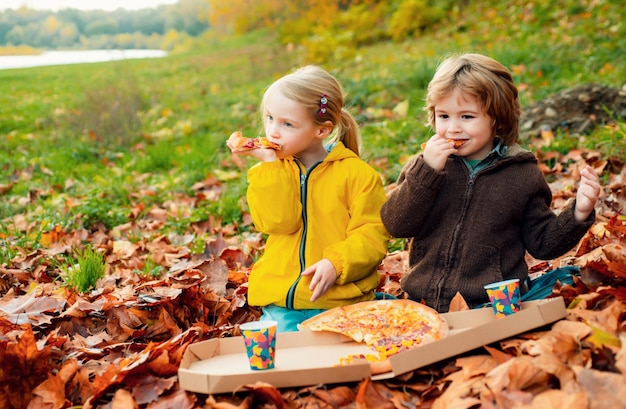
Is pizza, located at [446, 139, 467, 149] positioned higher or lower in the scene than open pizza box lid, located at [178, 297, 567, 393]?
higher

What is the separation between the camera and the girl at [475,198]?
8.52 feet

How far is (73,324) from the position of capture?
2.99 metres

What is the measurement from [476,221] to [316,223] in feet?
2.28

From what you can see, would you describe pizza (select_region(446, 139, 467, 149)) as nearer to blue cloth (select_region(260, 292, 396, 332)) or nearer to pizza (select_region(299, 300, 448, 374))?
pizza (select_region(299, 300, 448, 374))

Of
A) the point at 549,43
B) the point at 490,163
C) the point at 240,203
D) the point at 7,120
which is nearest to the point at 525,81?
the point at 549,43

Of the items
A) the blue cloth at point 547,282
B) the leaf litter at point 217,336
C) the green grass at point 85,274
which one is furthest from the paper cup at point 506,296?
the green grass at point 85,274

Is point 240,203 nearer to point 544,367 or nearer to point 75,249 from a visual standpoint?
point 75,249

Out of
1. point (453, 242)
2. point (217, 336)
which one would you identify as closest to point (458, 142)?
point (453, 242)

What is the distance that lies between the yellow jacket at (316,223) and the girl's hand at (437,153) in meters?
0.35

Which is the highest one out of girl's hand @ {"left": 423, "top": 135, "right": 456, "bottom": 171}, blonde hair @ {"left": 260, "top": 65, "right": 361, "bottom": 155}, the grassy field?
Result: blonde hair @ {"left": 260, "top": 65, "right": 361, "bottom": 155}

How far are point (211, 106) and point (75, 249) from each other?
24.0ft

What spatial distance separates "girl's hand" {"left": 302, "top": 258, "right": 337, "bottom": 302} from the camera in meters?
2.66

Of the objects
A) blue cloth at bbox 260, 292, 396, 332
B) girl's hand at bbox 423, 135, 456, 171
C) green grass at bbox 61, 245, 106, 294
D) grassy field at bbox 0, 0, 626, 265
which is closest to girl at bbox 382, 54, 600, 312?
girl's hand at bbox 423, 135, 456, 171

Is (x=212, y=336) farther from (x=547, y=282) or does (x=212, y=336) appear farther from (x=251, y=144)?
(x=547, y=282)
